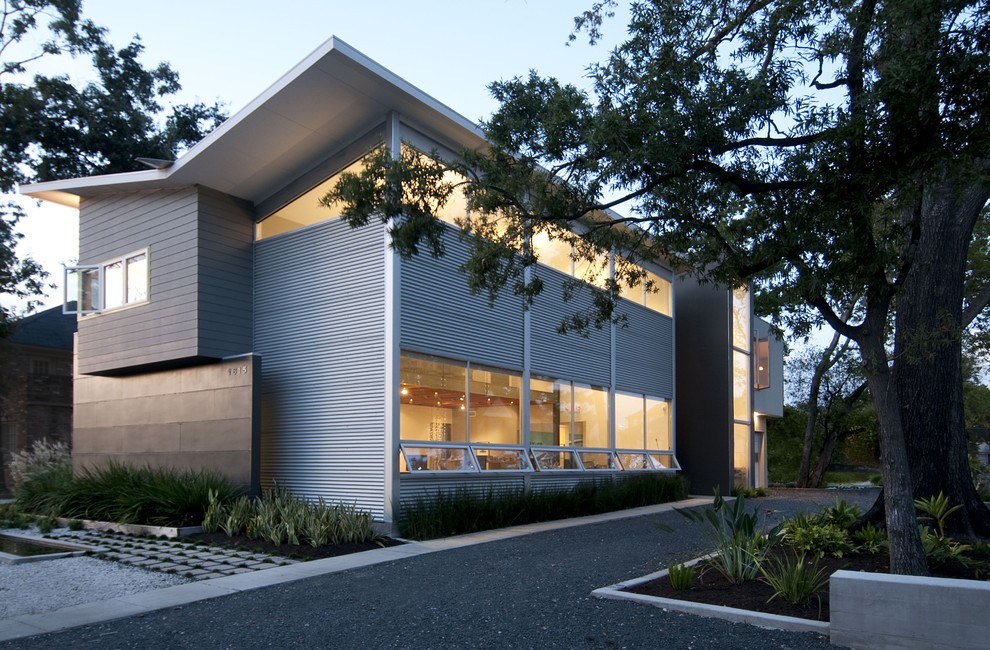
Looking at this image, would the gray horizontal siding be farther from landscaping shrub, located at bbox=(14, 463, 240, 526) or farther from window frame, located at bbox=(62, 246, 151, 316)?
landscaping shrub, located at bbox=(14, 463, 240, 526)

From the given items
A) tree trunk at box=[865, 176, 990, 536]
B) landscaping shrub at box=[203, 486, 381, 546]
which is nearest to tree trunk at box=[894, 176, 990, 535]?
tree trunk at box=[865, 176, 990, 536]

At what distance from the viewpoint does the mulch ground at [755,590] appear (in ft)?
21.4

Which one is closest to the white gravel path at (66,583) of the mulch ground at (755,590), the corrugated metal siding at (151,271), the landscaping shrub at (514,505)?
the landscaping shrub at (514,505)

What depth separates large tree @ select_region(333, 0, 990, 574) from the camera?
7.02 meters

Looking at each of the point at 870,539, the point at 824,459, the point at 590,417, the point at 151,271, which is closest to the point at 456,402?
the point at 590,417

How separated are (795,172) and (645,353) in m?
12.3

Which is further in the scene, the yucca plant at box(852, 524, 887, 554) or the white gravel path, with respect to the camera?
the yucca plant at box(852, 524, 887, 554)

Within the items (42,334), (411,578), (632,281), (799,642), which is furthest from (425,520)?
(42,334)

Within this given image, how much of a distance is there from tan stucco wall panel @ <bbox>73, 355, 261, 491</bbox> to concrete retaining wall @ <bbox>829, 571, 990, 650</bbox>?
9.47m

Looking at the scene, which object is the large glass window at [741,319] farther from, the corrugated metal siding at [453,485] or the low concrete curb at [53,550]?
the low concrete curb at [53,550]

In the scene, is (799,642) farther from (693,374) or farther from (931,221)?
(693,374)

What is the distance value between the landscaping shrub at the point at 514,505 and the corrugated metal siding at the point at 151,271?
4889 millimetres

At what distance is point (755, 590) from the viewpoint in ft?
23.3

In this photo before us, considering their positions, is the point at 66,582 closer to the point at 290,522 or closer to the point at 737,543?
the point at 290,522
